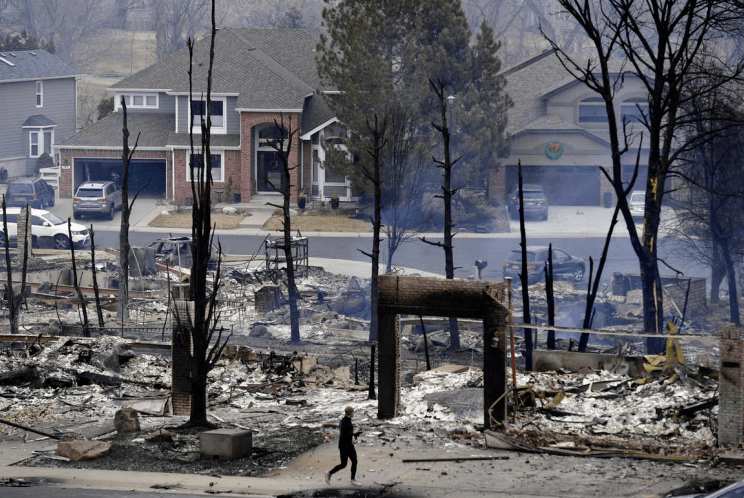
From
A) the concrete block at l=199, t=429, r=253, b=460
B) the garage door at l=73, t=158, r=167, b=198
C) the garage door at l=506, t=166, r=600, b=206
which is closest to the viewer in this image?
the concrete block at l=199, t=429, r=253, b=460

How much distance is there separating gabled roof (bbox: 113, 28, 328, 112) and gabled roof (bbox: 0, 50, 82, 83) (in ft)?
37.9

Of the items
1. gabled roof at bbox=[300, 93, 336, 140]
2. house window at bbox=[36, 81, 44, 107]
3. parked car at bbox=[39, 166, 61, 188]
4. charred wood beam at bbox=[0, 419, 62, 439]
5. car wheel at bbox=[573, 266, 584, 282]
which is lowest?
charred wood beam at bbox=[0, 419, 62, 439]

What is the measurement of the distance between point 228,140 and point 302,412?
117ft

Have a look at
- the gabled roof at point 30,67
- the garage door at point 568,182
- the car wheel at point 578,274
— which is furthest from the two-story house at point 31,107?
the car wheel at point 578,274

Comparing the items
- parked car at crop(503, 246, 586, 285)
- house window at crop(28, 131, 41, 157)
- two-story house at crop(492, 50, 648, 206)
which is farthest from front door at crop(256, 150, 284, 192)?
house window at crop(28, 131, 41, 157)

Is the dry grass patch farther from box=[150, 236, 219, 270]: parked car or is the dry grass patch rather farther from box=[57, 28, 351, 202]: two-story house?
box=[150, 236, 219, 270]: parked car

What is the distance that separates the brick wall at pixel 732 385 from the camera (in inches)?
696

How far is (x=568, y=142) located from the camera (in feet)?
185

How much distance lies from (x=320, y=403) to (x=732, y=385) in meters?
7.93

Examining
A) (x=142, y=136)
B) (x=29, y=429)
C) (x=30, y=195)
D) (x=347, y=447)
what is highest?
(x=142, y=136)

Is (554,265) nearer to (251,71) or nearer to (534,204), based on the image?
(534,204)

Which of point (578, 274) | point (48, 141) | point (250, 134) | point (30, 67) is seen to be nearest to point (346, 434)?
point (578, 274)

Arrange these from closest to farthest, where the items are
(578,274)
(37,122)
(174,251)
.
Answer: (578,274)
(174,251)
(37,122)

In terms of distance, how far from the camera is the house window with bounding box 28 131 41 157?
68.2 meters
